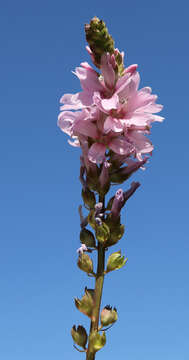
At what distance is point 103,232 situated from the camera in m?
4.54

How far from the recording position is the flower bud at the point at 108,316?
443 cm

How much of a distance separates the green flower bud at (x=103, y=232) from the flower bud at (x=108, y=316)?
2.34ft

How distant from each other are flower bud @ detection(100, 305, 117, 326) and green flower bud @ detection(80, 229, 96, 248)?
0.69 meters

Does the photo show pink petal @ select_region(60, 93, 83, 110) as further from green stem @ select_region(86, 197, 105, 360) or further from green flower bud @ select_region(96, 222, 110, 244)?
green stem @ select_region(86, 197, 105, 360)

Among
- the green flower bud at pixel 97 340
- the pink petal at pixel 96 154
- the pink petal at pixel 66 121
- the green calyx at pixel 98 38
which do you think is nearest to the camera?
the green flower bud at pixel 97 340

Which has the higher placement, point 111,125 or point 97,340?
point 111,125

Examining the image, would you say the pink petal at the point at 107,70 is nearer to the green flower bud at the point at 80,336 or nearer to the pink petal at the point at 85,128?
the pink petal at the point at 85,128

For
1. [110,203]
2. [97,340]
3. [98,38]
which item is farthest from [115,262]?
[98,38]

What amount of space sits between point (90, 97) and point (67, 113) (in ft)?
1.05

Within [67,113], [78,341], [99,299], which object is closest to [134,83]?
[67,113]

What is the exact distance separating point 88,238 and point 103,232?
0.83 ft

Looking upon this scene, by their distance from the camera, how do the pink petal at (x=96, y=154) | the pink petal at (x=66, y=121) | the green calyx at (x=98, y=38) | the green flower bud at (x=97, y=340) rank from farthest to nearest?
the pink petal at (x=66, y=121) → the green calyx at (x=98, y=38) → the pink petal at (x=96, y=154) → the green flower bud at (x=97, y=340)

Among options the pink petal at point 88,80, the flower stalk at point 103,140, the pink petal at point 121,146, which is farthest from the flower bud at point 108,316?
the pink petal at point 88,80

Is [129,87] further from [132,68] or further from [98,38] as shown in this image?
[98,38]
